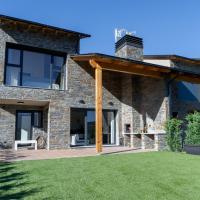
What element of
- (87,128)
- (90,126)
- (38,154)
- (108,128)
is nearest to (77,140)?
(87,128)

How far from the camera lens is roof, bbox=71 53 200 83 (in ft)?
40.3

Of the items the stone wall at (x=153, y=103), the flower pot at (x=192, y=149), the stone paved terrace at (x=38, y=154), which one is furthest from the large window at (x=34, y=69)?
the flower pot at (x=192, y=149)

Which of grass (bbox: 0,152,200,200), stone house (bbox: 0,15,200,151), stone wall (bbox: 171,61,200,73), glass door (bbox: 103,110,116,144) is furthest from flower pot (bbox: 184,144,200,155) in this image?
stone wall (bbox: 171,61,200,73)

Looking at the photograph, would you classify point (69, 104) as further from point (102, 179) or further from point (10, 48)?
point (102, 179)

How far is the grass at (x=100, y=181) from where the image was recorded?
472cm

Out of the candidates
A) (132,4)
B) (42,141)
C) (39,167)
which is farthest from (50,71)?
(39,167)

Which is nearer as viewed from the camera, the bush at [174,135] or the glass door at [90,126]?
the bush at [174,135]

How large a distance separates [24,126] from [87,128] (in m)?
4.08

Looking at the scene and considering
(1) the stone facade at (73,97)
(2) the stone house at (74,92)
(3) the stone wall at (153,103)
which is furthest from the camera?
(3) the stone wall at (153,103)

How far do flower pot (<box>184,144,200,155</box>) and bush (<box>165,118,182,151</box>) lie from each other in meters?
0.58

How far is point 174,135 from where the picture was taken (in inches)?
497

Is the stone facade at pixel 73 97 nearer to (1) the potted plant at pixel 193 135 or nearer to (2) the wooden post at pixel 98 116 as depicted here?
(1) the potted plant at pixel 193 135

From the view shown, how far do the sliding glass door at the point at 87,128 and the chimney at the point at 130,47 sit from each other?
4430 millimetres

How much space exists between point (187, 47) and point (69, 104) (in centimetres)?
1993
